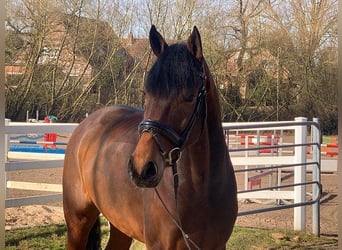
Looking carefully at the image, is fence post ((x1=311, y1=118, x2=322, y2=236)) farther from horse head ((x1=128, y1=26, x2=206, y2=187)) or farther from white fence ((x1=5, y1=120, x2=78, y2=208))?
horse head ((x1=128, y1=26, x2=206, y2=187))

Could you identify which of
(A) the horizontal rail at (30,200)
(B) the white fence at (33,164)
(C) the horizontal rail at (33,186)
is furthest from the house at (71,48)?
(A) the horizontal rail at (30,200)

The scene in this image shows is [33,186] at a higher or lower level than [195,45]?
lower

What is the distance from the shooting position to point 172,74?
6.56ft

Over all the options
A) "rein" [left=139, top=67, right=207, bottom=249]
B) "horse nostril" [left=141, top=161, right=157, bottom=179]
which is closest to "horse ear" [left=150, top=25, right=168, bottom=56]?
"rein" [left=139, top=67, right=207, bottom=249]

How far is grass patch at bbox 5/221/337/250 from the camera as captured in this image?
528 cm

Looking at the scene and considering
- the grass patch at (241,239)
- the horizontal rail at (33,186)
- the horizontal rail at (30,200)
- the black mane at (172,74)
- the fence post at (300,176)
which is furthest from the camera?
the horizontal rail at (33,186)

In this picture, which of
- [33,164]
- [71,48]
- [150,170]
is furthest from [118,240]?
[71,48]

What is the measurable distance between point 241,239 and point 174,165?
3.73 meters

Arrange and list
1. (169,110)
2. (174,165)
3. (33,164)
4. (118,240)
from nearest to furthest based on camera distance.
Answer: (169,110)
(174,165)
(118,240)
(33,164)

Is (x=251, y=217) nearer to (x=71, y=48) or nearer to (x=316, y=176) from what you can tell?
(x=316, y=176)

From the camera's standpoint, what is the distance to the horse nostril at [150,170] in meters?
1.84

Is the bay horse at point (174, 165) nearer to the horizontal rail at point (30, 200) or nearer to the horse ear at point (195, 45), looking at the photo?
the horse ear at point (195, 45)

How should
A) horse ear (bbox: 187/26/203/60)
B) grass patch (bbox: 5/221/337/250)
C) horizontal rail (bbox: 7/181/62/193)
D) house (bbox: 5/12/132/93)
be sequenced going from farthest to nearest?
house (bbox: 5/12/132/93)
horizontal rail (bbox: 7/181/62/193)
grass patch (bbox: 5/221/337/250)
horse ear (bbox: 187/26/203/60)

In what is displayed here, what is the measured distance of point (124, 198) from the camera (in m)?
2.86
